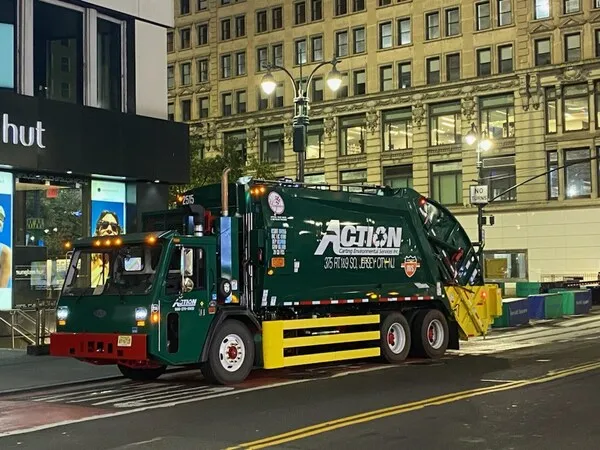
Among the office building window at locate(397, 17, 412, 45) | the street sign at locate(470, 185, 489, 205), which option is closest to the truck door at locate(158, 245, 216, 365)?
the street sign at locate(470, 185, 489, 205)

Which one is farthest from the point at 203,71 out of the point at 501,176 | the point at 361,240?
the point at 361,240

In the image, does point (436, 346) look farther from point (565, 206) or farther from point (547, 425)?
point (565, 206)

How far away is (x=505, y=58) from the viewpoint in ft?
179

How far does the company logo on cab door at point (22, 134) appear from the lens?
18844mm

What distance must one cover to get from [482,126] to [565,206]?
24.8 ft

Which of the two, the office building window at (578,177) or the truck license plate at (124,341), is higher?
the office building window at (578,177)

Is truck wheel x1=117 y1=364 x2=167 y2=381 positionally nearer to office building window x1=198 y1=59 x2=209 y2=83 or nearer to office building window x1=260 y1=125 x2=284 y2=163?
office building window x1=260 y1=125 x2=284 y2=163

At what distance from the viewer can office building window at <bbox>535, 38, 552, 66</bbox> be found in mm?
52969

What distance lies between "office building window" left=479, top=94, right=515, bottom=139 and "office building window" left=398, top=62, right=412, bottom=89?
17.6 ft

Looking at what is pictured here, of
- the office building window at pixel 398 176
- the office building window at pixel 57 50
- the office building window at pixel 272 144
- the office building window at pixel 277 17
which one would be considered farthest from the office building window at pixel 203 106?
the office building window at pixel 57 50

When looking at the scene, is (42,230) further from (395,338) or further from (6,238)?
(395,338)

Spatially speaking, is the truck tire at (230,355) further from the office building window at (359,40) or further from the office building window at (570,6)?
the office building window at (359,40)

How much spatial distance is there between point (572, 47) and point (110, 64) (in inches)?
Result: 1473

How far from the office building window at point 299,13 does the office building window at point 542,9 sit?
664 inches
